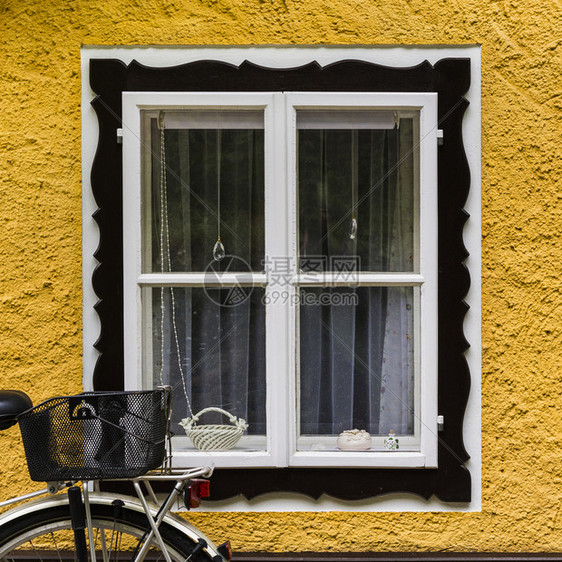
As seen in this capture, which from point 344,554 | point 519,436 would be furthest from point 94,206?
point 519,436

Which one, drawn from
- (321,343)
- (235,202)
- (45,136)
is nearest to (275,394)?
(321,343)

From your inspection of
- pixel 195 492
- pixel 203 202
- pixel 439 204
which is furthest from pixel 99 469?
pixel 439 204

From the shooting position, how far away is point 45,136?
3.22 meters

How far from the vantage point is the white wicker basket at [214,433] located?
3.23 m

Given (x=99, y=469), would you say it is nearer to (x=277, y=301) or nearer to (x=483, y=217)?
(x=277, y=301)

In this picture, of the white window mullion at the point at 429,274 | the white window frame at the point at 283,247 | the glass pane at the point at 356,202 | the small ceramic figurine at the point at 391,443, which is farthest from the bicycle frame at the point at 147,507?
the glass pane at the point at 356,202

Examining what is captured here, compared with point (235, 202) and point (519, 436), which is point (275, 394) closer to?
point (235, 202)

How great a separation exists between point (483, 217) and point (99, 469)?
6.61 ft

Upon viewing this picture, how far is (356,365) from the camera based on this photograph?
3.33 metres

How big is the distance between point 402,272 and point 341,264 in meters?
0.30

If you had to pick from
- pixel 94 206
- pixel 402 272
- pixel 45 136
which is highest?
pixel 45 136

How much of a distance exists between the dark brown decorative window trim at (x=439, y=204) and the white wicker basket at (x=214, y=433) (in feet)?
0.42

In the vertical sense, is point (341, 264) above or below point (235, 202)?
below

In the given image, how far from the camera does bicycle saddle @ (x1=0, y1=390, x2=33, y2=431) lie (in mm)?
2545
